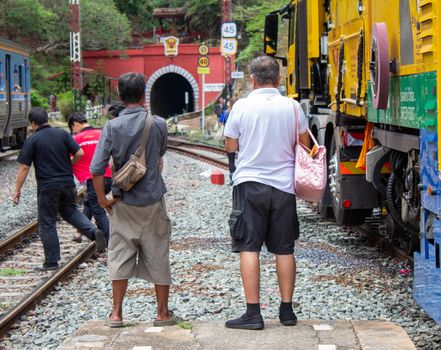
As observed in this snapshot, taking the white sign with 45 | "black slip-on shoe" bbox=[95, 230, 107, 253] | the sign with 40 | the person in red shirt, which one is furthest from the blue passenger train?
"black slip-on shoe" bbox=[95, 230, 107, 253]

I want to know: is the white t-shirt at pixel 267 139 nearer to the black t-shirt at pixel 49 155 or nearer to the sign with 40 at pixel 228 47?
the black t-shirt at pixel 49 155

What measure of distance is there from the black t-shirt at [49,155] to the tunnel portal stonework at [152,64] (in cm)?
4962

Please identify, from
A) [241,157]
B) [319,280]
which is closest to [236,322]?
[241,157]

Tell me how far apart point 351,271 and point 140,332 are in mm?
3676

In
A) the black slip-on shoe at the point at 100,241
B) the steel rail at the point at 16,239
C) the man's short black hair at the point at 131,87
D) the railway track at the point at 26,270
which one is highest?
the man's short black hair at the point at 131,87

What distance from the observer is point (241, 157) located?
20.8 ft

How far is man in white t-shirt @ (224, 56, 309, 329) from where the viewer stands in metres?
6.24

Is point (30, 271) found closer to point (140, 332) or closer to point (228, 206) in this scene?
point (140, 332)

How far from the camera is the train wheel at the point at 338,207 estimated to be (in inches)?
418

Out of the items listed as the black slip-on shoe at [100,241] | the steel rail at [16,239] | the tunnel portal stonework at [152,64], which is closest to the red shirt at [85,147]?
the black slip-on shoe at [100,241]

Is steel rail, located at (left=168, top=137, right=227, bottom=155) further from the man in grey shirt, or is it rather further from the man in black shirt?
the man in grey shirt

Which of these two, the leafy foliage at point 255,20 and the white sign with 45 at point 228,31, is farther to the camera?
the leafy foliage at point 255,20

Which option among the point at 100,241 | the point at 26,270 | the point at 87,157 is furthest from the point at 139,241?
the point at 87,157

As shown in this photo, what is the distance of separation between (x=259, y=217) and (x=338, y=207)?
14.5ft
